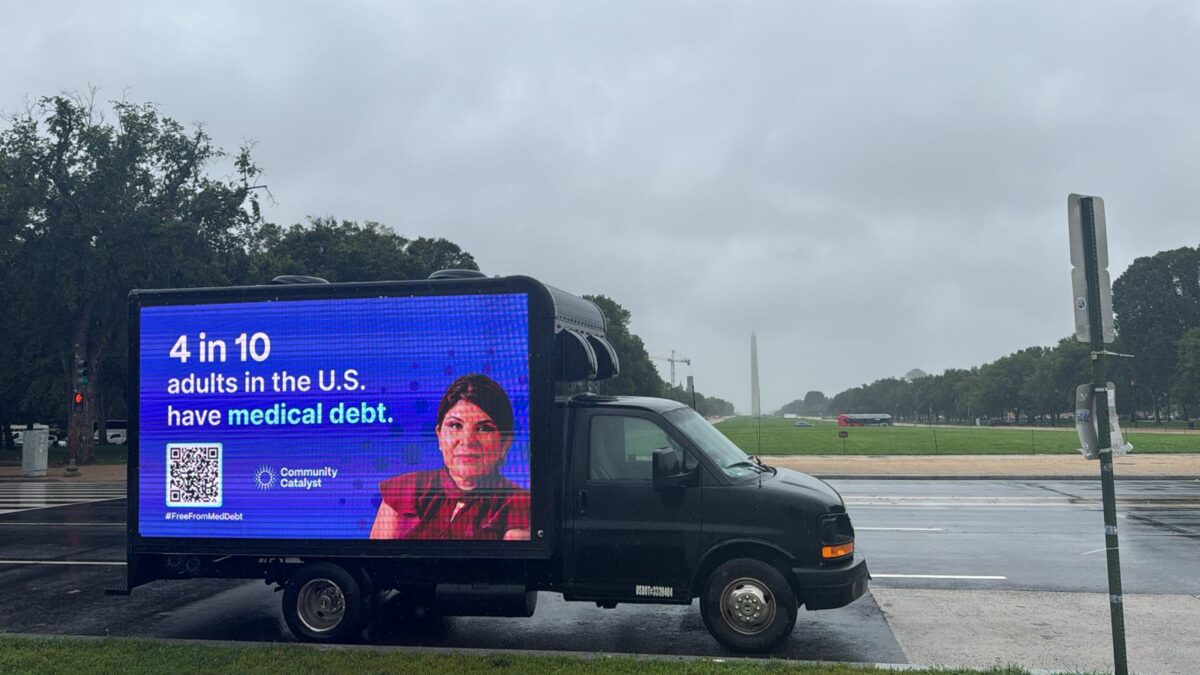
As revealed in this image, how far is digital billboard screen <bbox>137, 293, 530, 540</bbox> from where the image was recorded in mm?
7312

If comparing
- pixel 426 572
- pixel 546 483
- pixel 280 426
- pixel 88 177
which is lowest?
pixel 426 572

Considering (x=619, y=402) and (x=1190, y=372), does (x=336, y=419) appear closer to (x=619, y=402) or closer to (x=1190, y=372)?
(x=619, y=402)

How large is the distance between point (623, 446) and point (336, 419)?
2.33 metres

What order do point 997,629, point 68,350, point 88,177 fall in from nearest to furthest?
point 997,629
point 88,177
point 68,350

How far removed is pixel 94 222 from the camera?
32.2 m

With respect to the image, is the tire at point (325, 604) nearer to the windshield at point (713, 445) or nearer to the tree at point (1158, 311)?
the windshield at point (713, 445)

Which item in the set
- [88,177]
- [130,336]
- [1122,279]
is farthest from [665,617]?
[1122,279]

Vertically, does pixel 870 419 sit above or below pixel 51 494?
below

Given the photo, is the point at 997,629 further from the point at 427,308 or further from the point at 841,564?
the point at 427,308

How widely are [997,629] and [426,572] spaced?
4.78 metres

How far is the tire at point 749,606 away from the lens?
7.05m

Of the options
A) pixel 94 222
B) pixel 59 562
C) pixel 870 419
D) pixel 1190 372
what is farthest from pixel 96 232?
pixel 870 419

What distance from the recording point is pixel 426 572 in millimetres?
7551

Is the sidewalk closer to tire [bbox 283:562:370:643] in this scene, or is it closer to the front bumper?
the front bumper
